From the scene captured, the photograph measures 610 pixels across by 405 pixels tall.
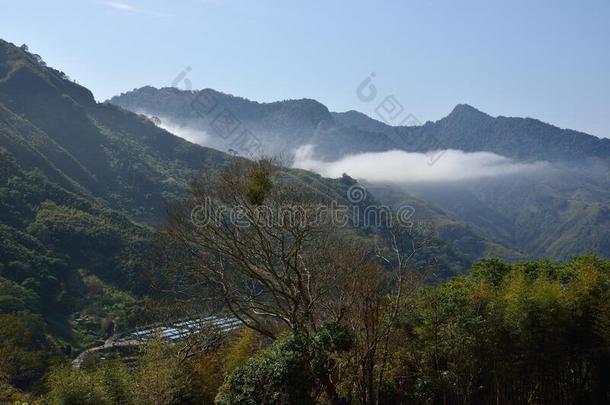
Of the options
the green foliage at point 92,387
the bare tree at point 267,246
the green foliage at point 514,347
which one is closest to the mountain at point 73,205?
the bare tree at point 267,246

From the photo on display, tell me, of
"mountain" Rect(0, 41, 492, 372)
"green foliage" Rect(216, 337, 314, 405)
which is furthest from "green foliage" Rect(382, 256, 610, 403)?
"green foliage" Rect(216, 337, 314, 405)

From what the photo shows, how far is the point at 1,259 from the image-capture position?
60.7 m

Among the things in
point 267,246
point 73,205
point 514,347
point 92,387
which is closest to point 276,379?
point 267,246

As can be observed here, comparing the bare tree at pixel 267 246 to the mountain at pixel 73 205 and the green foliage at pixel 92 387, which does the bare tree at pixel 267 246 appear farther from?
the green foliage at pixel 92 387

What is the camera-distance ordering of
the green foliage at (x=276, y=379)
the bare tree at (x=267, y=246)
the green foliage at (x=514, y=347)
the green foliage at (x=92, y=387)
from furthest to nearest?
the green foliage at (x=514, y=347)
the bare tree at (x=267, y=246)
the green foliage at (x=92, y=387)
the green foliage at (x=276, y=379)

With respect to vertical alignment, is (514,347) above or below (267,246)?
below

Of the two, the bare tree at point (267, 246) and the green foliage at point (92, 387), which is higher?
the bare tree at point (267, 246)

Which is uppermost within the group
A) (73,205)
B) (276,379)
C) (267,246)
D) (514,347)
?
(73,205)

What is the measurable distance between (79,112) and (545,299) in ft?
416

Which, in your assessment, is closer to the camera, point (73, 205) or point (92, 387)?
point (92, 387)

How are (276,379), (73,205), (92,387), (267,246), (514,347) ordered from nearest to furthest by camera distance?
(276,379) < (92,387) < (267,246) < (514,347) < (73,205)

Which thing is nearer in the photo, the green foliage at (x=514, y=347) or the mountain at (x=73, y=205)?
the green foliage at (x=514, y=347)

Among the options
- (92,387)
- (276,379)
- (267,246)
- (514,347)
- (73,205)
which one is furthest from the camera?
(73,205)

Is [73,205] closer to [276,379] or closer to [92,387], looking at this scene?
[92,387]
